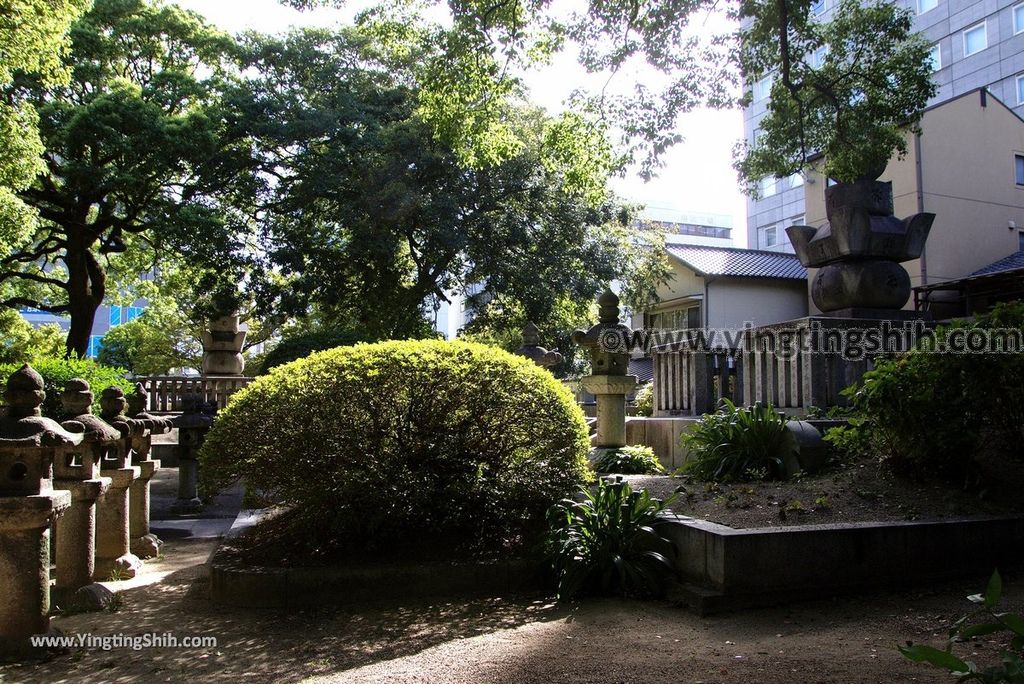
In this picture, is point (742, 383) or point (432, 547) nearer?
point (432, 547)

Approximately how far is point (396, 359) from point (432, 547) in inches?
57.0

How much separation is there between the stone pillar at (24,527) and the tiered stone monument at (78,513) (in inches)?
38.6

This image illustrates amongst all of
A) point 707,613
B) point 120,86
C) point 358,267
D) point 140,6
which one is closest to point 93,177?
point 120,86

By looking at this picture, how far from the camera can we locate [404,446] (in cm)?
534

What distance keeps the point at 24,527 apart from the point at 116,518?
228 cm

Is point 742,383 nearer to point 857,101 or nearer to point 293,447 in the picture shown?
point 857,101

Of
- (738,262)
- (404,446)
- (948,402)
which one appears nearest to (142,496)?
(404,446)

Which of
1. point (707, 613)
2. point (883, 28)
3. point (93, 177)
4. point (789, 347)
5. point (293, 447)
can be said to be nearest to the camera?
point (707, 613)

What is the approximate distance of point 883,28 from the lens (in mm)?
8859

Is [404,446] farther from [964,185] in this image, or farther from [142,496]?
[964,185]

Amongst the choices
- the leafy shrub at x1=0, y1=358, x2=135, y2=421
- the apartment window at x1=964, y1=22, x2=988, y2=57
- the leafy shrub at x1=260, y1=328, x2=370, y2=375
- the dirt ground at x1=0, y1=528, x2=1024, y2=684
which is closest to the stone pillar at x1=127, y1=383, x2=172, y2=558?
the dirt ground at x1=0, y1=528, x2=1024, y2=684

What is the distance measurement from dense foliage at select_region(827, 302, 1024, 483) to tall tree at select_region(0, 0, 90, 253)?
11.1 metres

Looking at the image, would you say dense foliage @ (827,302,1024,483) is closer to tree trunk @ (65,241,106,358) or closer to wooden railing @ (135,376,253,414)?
wooden railing @ (135,376,253,414)

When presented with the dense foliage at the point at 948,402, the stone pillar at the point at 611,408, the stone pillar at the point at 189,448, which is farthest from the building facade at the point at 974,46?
the stone pillar at the point at 189,448
